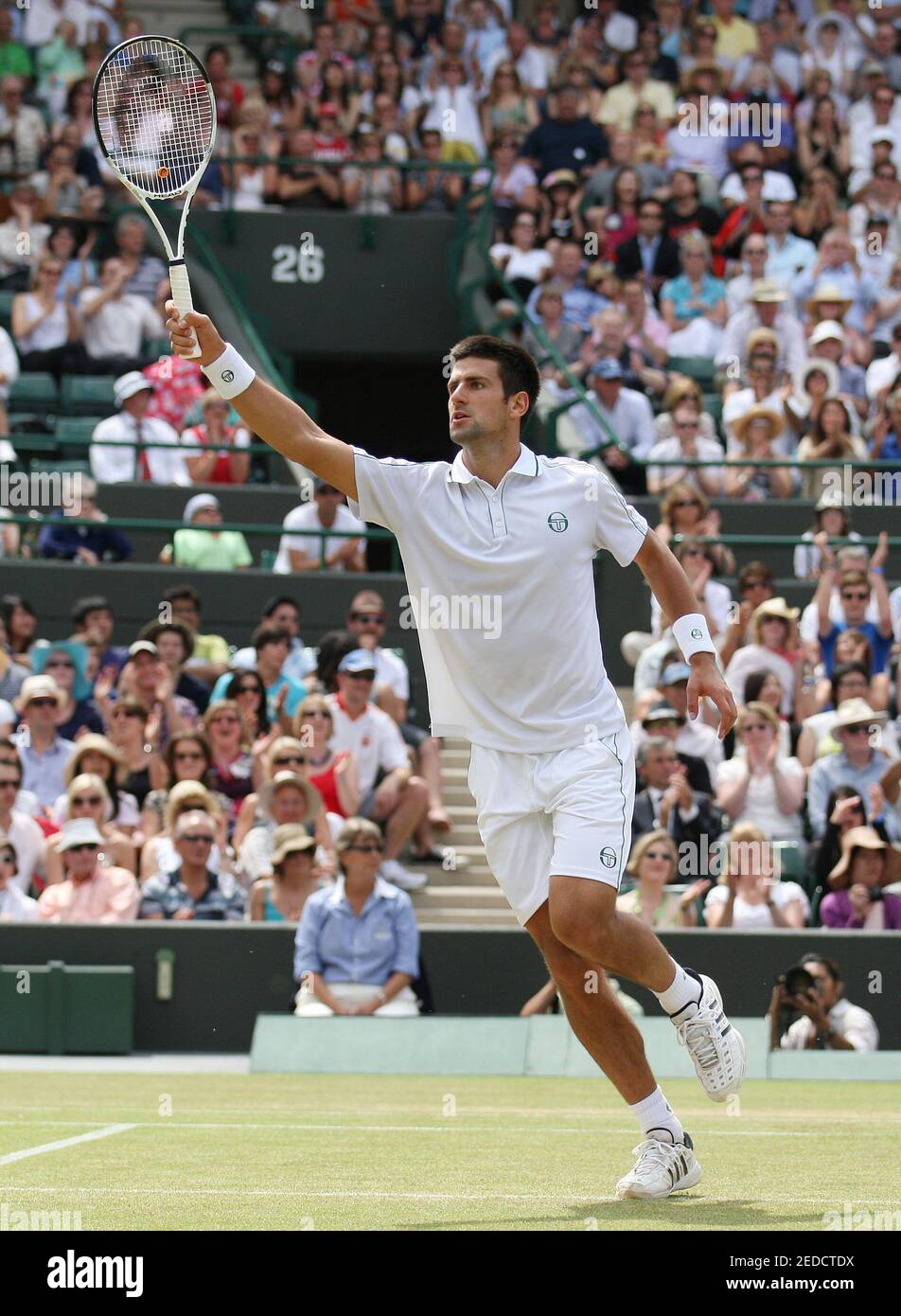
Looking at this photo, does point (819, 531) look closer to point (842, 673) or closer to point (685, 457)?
point (685, 457)

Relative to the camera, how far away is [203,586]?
51.1ft

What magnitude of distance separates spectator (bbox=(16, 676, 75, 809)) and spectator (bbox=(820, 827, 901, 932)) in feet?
15.4

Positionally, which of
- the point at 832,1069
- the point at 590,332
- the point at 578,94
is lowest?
the point at 832,1069

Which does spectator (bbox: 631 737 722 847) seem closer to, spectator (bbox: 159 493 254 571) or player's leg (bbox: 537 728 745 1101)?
spectator (bbox: 159 493 254 571)

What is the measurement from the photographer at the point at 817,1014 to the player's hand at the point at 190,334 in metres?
6.26

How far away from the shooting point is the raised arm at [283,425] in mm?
5875

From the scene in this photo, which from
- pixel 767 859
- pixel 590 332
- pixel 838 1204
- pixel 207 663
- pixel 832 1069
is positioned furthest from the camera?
pixel 590 332

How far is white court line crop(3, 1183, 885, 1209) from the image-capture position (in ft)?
18.4

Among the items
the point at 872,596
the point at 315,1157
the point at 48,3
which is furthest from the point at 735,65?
the point at 315,1157

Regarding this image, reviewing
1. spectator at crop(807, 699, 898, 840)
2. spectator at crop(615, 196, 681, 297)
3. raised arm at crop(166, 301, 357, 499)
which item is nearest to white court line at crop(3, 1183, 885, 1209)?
raised arm at crop(166, 301, 357, 499)

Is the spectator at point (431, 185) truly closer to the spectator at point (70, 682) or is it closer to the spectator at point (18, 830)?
the spectator at point (70, 682)

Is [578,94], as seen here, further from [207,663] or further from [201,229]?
[207,663]

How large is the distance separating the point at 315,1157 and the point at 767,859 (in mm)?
5933

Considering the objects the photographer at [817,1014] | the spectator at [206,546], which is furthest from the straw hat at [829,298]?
the photographer at [817,1014]
